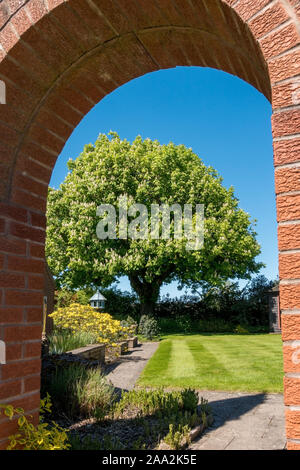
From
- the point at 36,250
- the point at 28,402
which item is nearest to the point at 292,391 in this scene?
the point at 28,402

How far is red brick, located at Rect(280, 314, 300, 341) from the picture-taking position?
5.14 ft

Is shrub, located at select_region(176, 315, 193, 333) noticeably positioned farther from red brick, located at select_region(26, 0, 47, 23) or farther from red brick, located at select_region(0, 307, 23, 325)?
red brick, located at select_region(26, 0, 47, 23)

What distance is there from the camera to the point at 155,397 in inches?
241

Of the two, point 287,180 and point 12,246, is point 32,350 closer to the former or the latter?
point 12,246

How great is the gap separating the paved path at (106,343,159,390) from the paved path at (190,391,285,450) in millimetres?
1999

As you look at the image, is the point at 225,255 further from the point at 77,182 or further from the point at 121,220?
the point at 77,182

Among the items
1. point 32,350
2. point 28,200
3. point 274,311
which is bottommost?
point 274,311

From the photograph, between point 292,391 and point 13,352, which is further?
point 13,352

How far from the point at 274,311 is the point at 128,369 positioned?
1547cm

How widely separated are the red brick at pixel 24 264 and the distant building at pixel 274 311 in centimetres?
2201

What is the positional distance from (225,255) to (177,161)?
19.7ft

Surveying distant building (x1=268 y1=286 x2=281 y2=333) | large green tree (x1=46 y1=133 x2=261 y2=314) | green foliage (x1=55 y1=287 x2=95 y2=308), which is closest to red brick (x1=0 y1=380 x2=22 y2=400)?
large green tree (x1=46 y1=133 x2=261 y2=314)

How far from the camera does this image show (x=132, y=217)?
21.1m
